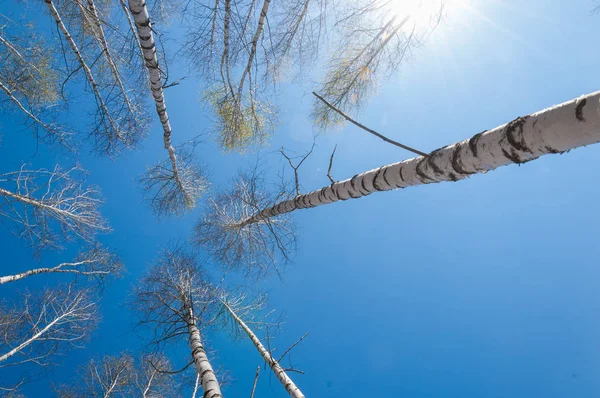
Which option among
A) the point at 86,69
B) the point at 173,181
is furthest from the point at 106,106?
the point at 173,181

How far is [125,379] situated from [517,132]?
10.8 metres

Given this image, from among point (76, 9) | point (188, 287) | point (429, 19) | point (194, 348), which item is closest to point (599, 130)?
point (429, 19)

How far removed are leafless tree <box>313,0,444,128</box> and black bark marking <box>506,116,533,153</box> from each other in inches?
111

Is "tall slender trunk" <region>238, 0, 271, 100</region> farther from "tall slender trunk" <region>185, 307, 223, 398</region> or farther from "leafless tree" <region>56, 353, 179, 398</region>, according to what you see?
"leafless tree" <region>56, 353, 179, 398</region>

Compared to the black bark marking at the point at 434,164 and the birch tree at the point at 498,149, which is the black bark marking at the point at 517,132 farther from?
the black bark marking at the point at 434,164

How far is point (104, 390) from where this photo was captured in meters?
7.78

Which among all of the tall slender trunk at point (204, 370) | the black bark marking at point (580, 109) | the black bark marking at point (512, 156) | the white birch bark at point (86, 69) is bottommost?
the black bark marking at point (580, 109)

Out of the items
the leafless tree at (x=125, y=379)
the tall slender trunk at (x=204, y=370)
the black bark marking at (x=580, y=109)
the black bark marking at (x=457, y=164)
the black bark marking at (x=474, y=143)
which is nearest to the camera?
the black bark marking at (x=580, y=109)

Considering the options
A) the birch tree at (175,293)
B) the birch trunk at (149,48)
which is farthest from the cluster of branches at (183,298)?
the birch trunk at (149,48)

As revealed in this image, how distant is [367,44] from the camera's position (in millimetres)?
4629

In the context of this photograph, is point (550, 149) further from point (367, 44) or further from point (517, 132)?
point (367, 44)

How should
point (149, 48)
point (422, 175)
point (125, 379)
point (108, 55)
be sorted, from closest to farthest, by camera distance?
point (422, 175), point (149, 48), point (108, 55), point (125, 379)

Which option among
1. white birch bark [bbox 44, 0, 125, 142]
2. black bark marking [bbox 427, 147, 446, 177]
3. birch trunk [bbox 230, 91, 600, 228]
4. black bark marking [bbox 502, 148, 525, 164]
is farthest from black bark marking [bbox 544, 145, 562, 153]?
white birch bark [bbox 44, 0, 125, 142]

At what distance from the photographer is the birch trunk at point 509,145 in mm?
1203
